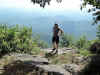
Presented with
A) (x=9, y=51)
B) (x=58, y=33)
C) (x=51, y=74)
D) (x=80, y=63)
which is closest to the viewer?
(x=51, y=74)

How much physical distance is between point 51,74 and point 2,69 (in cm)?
259

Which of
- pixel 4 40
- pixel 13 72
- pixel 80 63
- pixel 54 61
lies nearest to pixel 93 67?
pixel 80 63

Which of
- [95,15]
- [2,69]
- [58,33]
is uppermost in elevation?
[95,15]

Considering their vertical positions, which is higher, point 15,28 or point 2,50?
point 15,28

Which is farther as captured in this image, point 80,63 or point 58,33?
point 58,33

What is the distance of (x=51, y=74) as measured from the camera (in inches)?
366

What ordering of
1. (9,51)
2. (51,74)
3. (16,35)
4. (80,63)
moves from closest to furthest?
(51,74) → (80,63) → (9,51) → (16,35)

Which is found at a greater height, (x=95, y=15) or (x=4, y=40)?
(x=95, y=15)

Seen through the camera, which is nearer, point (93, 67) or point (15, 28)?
point (93, 67)

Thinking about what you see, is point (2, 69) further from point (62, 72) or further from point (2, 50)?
point (2, 50)

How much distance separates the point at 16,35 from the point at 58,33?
3.99m

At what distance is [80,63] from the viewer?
461 inches

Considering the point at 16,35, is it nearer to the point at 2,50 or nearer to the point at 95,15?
the point at 2,50

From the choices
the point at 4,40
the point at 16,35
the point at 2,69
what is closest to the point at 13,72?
the point at 2,69
